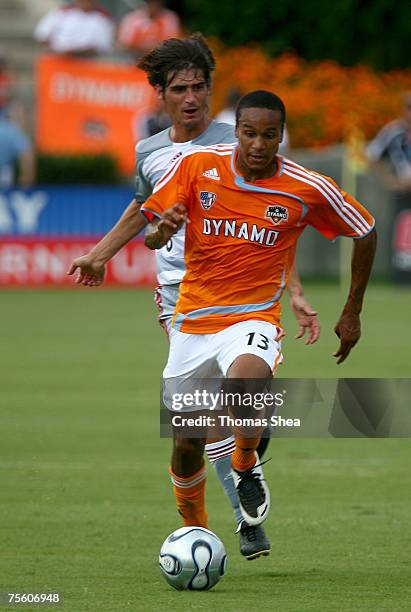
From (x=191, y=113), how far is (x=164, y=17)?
16.5 meters

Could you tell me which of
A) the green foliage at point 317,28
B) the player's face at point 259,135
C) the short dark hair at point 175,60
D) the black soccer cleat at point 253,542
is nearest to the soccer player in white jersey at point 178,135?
the short dark hair at point 175,60

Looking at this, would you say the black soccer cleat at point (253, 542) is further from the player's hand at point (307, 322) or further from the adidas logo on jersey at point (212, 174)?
the adidas logo on jersey at point (212, 174)

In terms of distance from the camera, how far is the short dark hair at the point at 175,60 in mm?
7621

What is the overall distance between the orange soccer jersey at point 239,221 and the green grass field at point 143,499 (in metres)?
1.20

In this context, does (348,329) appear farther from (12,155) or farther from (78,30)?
(78,30)

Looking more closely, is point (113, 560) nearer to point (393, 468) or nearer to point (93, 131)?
point (393, 468)

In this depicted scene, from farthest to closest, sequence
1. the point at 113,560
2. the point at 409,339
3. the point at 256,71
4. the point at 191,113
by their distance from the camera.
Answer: the point at 256,71
the point at 409,339
the point at 191,113
the point at 113,560

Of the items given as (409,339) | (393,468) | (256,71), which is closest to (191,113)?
(393,468)

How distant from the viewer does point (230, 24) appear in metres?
30.8

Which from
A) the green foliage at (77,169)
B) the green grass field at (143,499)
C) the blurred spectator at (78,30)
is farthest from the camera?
the blurred spectator at (78,30)

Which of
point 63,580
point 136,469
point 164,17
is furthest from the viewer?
point 164,17

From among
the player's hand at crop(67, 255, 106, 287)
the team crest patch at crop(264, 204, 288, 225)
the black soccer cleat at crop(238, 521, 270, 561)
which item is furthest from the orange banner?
the black soccer cleat at crop(238, 521, 270, 561)

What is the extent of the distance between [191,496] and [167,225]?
4.59 feet

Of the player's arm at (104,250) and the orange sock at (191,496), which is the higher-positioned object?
the player's arm at (104,250)
